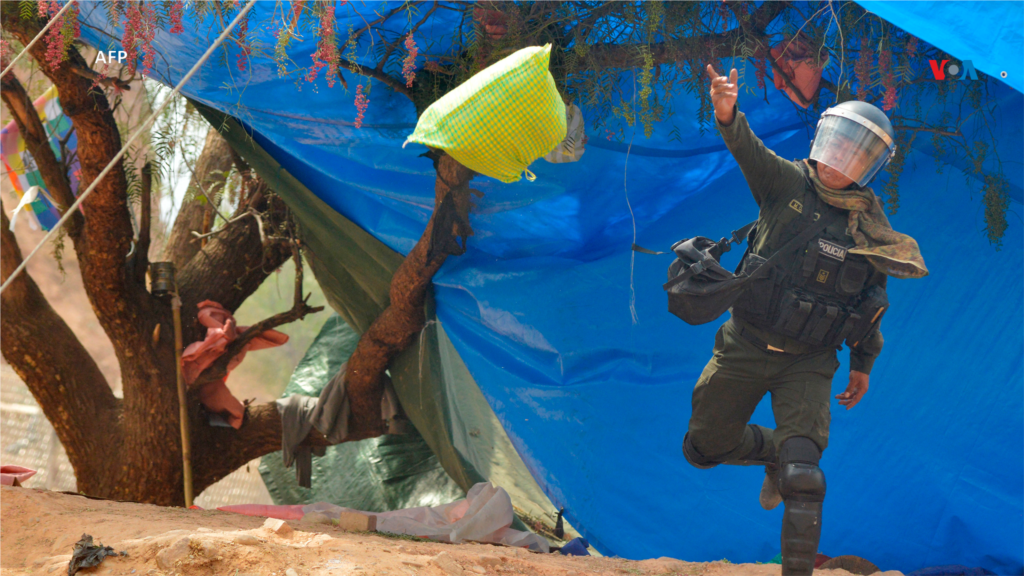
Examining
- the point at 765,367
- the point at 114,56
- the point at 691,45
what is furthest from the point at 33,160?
the point at 765,367

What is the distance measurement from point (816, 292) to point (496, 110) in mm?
1043

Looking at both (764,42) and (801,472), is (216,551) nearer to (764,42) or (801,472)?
(801,472)

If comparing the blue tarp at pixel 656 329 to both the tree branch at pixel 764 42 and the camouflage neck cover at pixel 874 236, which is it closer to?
the tree branch at pixel 764 42

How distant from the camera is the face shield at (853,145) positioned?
220 cm

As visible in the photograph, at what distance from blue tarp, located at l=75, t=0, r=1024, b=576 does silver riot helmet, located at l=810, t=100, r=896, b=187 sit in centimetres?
72

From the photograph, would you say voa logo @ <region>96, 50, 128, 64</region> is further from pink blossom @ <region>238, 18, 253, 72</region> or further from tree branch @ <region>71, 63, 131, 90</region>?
pink blossom @ <region>238, 18, 253, 72</region>

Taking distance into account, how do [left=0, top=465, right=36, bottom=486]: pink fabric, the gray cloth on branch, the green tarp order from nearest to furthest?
[left=0, top=465, right=36, bottom=486]: pink fabric, the green tarp, the gray cloth on branch

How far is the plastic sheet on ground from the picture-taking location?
3.54 m

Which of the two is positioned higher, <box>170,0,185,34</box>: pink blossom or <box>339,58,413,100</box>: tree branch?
<box>339,58,413,100</box>: tree branch

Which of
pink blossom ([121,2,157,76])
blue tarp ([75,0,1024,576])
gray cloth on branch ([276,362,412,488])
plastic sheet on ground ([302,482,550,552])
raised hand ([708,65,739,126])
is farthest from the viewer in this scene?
gray cloth on branch ([276,362,412,488])

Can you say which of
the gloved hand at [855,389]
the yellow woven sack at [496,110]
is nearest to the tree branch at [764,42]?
the yellow woven sack at [496,110]

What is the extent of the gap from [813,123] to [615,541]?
1922 millimetres

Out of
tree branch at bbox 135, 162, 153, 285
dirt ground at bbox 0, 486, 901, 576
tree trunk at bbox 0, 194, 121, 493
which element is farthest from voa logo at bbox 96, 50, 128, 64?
dirt ground at bbox 0, 486, 901, 576

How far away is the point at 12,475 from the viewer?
3.25 meters
